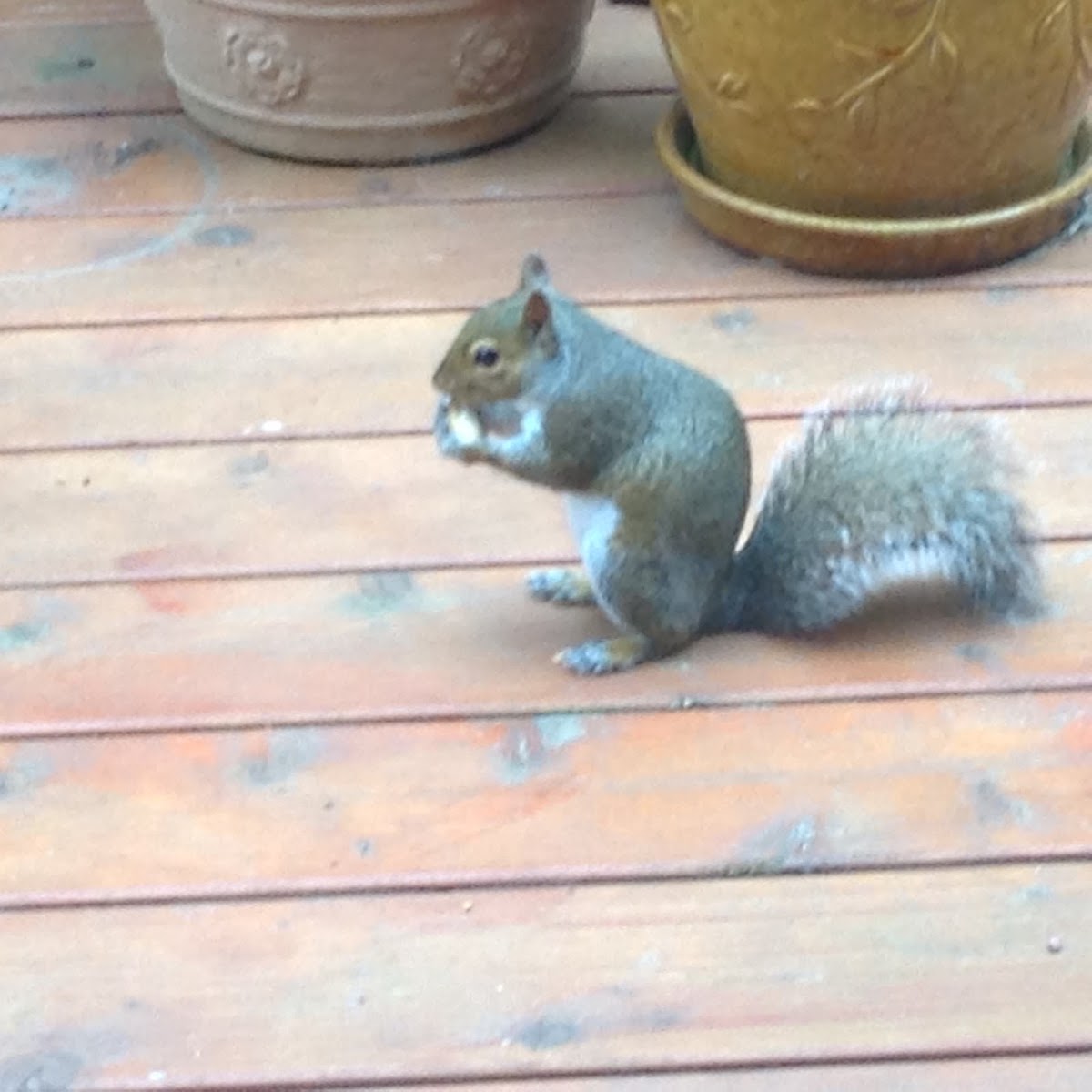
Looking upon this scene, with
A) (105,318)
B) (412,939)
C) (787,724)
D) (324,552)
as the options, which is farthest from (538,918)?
(105,318)

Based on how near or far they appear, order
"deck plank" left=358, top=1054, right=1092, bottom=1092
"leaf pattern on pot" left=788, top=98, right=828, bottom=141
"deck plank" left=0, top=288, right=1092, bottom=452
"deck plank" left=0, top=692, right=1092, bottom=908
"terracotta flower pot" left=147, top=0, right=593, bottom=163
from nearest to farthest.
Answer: "deck plank" left=358, top=1054, right=1092, bottom=1092 < "deck plank" left=0, top=692, right=1092, bottom=908 < "deck plank" left=0, top=288, right=1092, bottom=452 < "leaf pattern on pot" left=788, top=98, right=828, bottom=141 < "terracotta flower pot" left=147, top=0, right=593, bottom=163

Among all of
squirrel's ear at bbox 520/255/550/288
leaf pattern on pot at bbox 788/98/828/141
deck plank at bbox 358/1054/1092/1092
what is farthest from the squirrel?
leaf pattern on pot at bbox 788/98/828/141

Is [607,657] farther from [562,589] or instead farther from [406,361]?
[406,361]

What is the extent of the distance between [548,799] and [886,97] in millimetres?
816

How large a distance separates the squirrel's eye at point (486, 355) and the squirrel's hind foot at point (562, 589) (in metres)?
0.22

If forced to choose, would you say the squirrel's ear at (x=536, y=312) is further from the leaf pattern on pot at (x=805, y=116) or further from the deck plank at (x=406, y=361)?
the leaf pattern on pot at (x=805, y=116)

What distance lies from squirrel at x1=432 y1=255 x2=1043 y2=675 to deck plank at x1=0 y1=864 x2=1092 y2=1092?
0.74 feet

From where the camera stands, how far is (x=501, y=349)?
1108 mm

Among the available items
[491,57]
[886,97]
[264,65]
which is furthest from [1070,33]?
[264,65]

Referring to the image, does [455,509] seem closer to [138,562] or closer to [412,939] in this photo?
[138,562]

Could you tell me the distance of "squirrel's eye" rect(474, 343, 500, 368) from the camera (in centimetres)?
111

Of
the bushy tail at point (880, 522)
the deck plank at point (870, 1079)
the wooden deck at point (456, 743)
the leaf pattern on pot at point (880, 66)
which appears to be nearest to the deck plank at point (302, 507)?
the wooden deck at point (456, 743)

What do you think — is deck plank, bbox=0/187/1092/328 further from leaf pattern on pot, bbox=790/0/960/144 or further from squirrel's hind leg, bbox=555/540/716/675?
squirrel's hind leg, bbox=555/540/716/675

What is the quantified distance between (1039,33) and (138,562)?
37.0 inches
